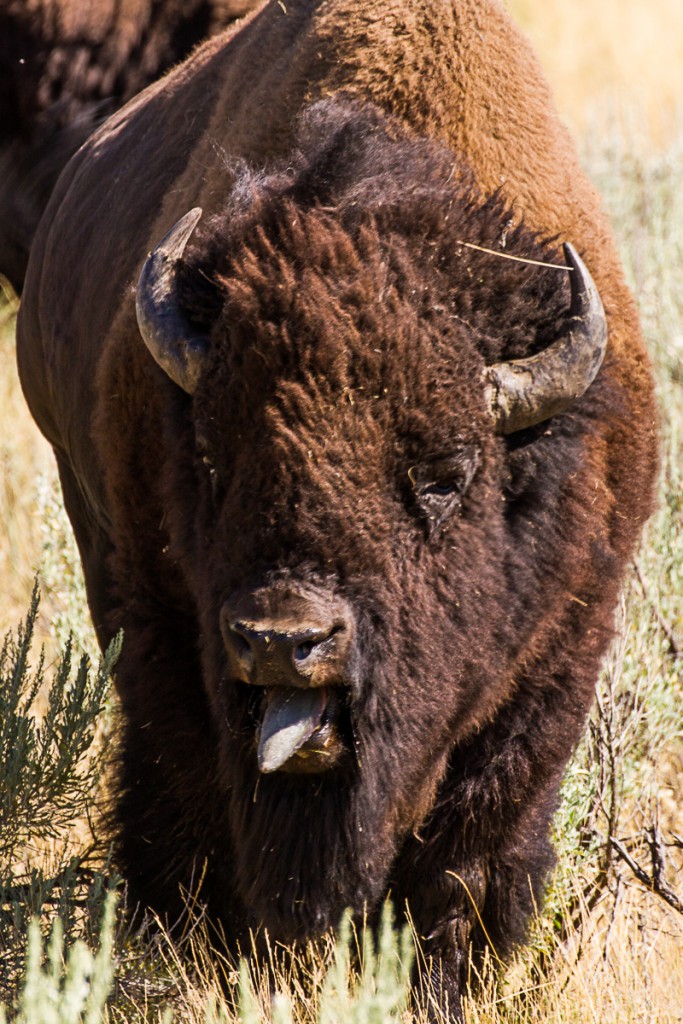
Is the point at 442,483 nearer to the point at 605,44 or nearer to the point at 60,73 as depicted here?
the point at 60,73

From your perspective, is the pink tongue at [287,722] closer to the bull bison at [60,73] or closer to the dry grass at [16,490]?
the dry grass at [16,490]

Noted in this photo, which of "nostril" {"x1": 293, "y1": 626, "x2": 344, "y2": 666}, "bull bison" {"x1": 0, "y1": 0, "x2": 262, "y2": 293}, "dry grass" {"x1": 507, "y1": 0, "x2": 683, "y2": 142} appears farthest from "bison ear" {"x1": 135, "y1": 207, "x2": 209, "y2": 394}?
"dry grass" {"x1": 507, "y1": 0, "x2": 683, "y2": 142}

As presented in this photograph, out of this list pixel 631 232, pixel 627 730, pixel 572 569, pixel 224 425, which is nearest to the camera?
pixel 224 425

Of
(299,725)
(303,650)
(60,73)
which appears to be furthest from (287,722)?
(60,73)

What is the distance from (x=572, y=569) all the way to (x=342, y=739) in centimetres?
75

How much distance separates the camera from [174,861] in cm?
354

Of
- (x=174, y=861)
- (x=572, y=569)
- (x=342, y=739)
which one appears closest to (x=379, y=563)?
(x=342, y=739)

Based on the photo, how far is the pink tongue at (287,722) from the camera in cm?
266

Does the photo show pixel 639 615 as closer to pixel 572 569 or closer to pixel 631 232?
pixel 572 569

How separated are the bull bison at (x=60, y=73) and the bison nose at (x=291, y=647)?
3818 millimetres

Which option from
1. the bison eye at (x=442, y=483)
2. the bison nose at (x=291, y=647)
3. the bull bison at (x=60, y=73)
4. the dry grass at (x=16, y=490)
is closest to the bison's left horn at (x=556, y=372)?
the bison eye at (x=442, y=483)

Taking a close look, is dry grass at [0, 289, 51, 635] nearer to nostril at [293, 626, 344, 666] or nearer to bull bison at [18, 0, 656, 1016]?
bull bison at [18, 0, 656, 1016]

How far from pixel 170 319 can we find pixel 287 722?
1.00 meters

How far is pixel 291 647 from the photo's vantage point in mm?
2551
